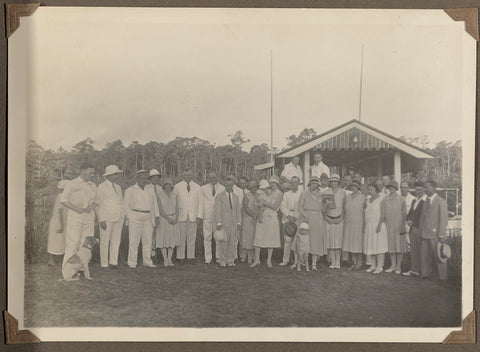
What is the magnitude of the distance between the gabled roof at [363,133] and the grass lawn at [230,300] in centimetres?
109

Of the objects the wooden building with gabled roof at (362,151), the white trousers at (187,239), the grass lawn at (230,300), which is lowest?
the grass lawn at (230,300)

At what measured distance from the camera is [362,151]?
3.85 m

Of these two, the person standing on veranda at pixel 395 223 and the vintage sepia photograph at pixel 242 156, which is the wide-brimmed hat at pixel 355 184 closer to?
the vintage sepia photograph at pixel 242 156

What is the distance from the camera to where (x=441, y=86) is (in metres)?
3.89

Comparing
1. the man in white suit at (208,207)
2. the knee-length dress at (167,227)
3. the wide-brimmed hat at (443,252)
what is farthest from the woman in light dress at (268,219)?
the wide-brimmed hat at (443,252)

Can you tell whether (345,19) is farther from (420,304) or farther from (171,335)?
(171,335)

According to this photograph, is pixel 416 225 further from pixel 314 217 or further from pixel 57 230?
pixel 57 230

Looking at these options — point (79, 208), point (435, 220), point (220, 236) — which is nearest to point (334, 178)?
point (435, 220)

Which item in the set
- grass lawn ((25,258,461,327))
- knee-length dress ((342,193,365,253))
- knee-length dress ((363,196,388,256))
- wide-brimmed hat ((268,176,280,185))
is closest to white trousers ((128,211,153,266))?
grass lawn ((25,258,461,327))

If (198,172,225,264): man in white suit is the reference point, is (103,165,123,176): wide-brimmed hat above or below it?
above

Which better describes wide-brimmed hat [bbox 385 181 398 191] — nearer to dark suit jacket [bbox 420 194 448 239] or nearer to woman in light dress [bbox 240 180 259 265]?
dark suit jacket [bbox 420 194 448 239]

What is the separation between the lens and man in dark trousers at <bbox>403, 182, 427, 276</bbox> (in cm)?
388

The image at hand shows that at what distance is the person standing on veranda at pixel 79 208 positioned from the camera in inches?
152

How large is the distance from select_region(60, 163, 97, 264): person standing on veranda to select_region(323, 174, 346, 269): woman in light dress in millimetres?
2070
